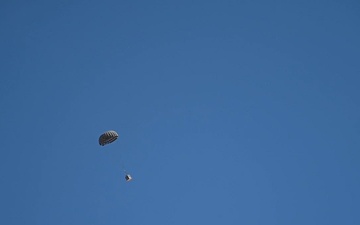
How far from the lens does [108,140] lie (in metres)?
43.4
